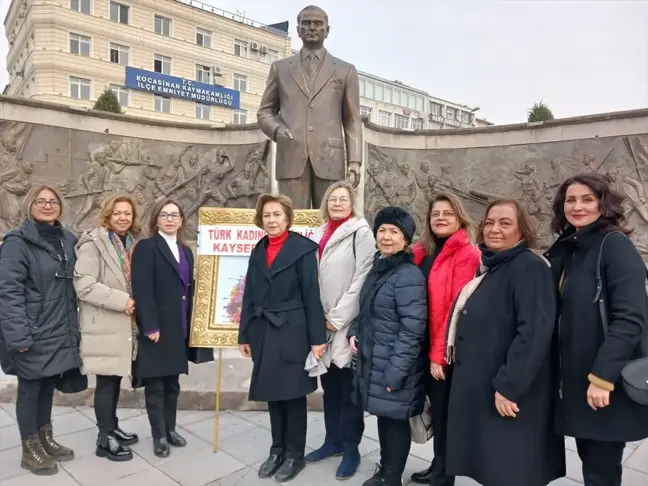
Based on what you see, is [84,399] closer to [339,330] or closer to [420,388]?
[339,330]

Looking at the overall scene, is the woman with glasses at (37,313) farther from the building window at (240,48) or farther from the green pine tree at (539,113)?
the building window at (240,48)

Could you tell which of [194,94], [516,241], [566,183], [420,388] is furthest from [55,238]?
[194,94]

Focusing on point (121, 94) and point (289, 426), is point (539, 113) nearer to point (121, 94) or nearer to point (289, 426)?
point (289, 426)

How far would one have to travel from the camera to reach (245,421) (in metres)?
4.38

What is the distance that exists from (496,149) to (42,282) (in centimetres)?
1153

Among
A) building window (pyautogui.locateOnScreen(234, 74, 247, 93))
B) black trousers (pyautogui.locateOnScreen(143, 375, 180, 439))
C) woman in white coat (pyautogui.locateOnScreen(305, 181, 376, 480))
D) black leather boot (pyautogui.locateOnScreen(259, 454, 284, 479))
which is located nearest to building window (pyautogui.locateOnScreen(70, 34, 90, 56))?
building window (pyautogui.locateOnScreen(234, 74, 247, 93))

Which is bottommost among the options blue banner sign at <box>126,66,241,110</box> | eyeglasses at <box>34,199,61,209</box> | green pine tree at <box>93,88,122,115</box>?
eyeglasses at <box>34,199,61,209</box>

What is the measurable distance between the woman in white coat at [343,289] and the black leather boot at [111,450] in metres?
1.38

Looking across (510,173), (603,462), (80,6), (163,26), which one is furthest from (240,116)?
(603,462)

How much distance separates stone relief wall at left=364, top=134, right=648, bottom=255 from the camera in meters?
10.7

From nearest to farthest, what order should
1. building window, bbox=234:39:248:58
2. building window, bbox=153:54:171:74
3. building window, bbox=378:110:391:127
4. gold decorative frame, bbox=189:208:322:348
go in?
gold decorative frame, bbox=189:208:322:348 < building window, bbox=153:54:171:74 < building window, bbox=234:39:248:58 < building window, bbox=378:110:391:127

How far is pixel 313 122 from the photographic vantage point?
4.72 meters

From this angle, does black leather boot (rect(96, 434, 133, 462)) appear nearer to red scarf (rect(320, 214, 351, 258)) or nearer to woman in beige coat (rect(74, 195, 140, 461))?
woman in beige coat (rect(74, 195, 140, 461))

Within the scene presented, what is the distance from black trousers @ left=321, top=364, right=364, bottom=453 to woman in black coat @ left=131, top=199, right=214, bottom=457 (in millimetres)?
1076
